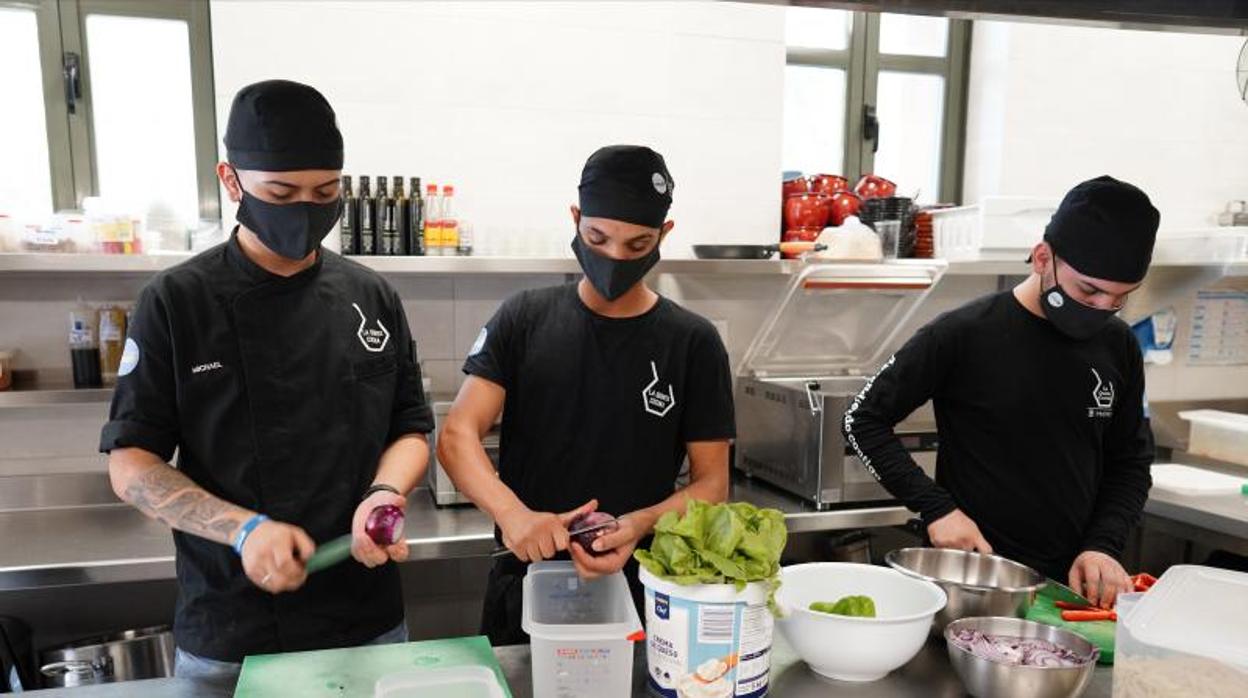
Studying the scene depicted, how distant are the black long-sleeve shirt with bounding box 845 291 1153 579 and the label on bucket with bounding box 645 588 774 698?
33.9 inches

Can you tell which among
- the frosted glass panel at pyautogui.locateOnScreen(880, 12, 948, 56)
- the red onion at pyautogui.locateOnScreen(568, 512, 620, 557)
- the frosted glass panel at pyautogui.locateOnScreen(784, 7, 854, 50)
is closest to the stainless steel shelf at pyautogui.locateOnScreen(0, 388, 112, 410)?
the red onion at pyautogui.locateOnScreen(568, 512, 620, 557)

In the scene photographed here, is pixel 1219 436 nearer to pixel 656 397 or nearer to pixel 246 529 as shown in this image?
pixel 656 397

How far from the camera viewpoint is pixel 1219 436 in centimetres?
330

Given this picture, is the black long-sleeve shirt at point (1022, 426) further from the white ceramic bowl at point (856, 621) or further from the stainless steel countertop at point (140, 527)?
the stainless steel countertop at point (140, 527)

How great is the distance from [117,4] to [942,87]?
125 inches

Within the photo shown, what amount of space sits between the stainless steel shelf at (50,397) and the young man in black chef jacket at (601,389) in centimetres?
141

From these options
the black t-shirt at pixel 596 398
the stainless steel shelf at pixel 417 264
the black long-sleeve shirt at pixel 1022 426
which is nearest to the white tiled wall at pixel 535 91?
the stainless steel shelf at pixel 417 264

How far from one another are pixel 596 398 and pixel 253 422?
644mm

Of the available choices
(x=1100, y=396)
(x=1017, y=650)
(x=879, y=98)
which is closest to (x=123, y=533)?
(x=1017, y=650)

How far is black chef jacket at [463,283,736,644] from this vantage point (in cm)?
174

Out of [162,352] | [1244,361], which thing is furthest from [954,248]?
[162,352]

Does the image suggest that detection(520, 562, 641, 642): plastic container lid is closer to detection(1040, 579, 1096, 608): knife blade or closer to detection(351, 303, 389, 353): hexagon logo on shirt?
detection(351, 303, 389, 353): hexagon logo on shirt

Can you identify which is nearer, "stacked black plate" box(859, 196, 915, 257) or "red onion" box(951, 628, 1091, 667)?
"red onion" box(951, 628, 1091, 667)

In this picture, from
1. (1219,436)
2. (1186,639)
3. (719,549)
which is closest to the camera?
(1186,639)
